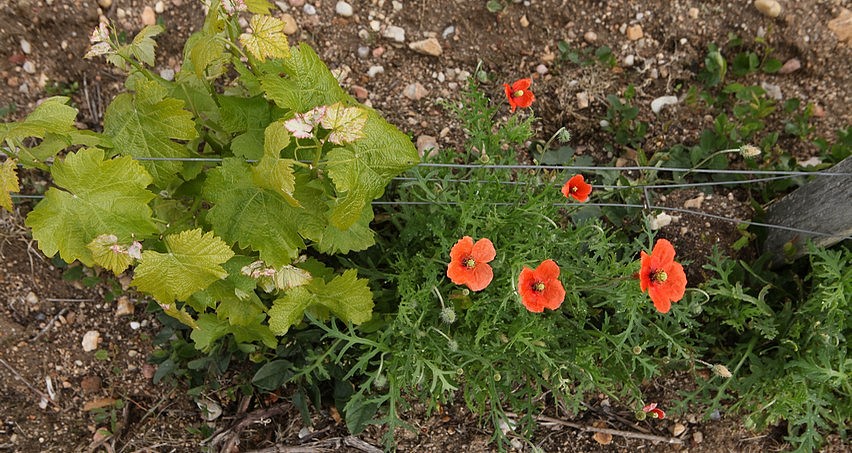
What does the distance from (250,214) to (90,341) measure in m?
1.34

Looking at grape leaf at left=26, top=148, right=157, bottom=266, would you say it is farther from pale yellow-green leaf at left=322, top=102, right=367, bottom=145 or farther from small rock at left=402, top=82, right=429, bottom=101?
small rock at left=402, top=82, right=429, bottom=101

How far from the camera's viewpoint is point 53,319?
8.51 ft

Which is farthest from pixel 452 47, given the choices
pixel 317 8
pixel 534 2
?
pixel 317 8

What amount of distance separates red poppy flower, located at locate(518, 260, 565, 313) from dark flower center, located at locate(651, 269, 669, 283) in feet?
0.78

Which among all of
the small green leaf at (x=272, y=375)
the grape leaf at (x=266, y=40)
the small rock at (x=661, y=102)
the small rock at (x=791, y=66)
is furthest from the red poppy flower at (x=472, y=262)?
the small rock at (x=791, y=66)

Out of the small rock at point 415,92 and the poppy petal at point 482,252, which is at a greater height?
the poppy petal at point 482,252

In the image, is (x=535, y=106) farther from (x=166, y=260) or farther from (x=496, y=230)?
(x=166, y=260)

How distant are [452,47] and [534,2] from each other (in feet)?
1.43

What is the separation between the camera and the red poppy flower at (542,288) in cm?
172

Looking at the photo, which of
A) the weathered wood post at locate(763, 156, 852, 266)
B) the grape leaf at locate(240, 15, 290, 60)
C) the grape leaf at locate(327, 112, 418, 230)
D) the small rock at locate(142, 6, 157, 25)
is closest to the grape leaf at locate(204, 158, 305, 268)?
the grape leaf at locate(327, 112, 418, 230)

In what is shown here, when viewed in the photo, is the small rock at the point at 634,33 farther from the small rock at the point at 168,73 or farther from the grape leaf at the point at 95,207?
the grape leaf at the point at 95,207

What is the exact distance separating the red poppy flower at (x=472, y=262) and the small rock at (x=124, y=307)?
5.01 ft

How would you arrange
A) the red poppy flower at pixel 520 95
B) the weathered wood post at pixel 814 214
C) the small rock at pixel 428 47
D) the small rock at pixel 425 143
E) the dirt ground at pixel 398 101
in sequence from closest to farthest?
1. the red poppy flower at pixel 520 95
2. the weathered wood post at pixel 814 214
3. the dirt ground at pixel 398 101
4. the small rock at pixel 425 143
5. the small rock at pixel 428 47

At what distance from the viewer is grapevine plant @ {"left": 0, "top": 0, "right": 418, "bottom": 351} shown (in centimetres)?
154
